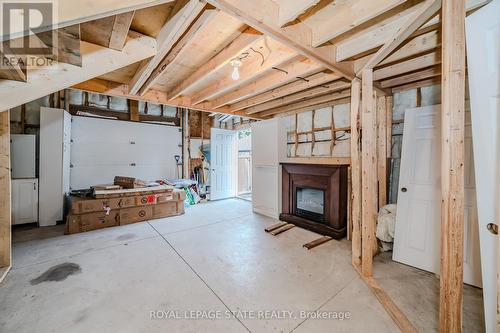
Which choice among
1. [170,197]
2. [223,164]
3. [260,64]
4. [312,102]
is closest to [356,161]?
[260,64]

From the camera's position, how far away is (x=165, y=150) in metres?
5.80

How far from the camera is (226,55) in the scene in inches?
88.4

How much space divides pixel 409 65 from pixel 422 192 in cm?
154

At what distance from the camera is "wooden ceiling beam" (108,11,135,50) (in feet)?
4.99

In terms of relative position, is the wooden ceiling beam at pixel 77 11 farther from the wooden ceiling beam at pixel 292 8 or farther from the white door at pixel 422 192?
the white door at pixel 422 192

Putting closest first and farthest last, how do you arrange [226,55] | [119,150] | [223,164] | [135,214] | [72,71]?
1. [72,71]
2. [226,55]
3. [135,214]
4. [119,150]
5. [223,164]

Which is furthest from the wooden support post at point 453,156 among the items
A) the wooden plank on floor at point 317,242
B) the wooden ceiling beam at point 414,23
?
the wooden plank on floor at point 317,242

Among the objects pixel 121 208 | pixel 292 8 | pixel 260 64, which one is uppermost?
pixel 260 64

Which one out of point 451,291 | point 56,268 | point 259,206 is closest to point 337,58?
point 451,291

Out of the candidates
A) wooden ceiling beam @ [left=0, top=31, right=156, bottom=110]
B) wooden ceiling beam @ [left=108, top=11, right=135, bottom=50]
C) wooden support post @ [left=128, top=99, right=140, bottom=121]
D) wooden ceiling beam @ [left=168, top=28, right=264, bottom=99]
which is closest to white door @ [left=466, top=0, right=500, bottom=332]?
wooden ceiling beam @ [left=168, top=28, right=264, bottom=99]

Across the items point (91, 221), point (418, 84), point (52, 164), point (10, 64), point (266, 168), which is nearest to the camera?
point (10, 64)

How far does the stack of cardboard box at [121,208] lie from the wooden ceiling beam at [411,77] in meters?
4.45

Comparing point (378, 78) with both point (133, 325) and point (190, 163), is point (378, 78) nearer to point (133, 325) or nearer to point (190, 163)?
point (133, 325)

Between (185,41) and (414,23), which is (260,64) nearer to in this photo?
(185,41)
